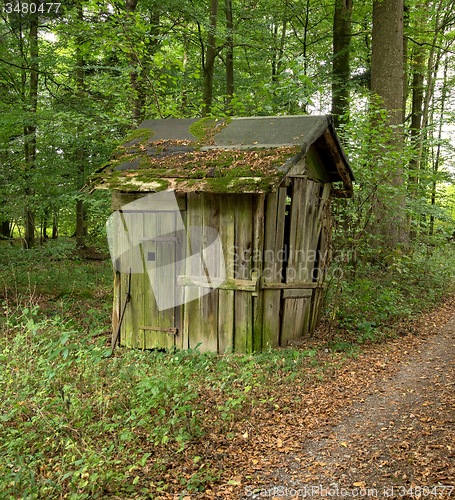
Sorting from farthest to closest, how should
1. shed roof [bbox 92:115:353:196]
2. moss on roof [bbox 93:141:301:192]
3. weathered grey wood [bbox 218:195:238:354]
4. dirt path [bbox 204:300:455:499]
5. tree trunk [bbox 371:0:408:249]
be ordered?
1. tree trunk [bbox 371:0:408:249]
2. weathered grey wood [bbox 218:195:238:354]
3. shed roof [bbox 92:115:353:196]
4. moss on roof [bbox 93:141:301:192]
5. dirt path [bbox 204:300:455:499]

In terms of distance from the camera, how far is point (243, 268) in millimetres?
6652

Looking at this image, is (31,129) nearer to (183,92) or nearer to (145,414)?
(183,92)

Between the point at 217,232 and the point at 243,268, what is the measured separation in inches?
28.0

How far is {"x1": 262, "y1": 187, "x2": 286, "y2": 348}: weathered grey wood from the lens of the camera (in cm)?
678

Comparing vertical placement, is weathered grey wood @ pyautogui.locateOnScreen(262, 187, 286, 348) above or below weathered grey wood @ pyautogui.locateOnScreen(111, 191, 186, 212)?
below

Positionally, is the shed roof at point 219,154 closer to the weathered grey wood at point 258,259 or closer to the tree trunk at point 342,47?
the weathered grey wood at point 258,259

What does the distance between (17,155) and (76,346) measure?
29.9 ft

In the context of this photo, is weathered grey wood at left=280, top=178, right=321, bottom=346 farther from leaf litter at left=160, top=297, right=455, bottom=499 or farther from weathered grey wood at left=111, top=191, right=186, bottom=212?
weathered grey wood at left=111, top=191, right=186, bottom=212

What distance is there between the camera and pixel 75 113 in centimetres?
1054

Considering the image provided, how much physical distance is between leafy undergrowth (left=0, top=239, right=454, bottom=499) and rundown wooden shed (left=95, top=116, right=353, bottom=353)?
563 millimetres

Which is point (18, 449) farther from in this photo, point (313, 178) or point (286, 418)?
point (313, 178)

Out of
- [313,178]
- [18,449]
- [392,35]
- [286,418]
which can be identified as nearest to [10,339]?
[18,449]

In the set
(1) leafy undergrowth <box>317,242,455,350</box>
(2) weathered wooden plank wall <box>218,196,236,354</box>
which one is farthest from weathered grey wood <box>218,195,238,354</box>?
(1) leafy undergrowth <box>317,242,455,350</box>

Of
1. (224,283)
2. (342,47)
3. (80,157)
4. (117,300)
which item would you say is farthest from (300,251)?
(80,157)
